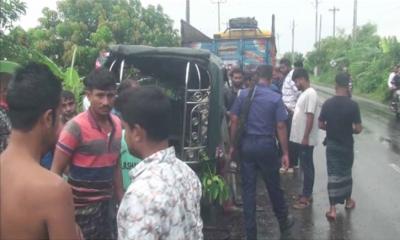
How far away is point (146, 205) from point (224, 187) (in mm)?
4141

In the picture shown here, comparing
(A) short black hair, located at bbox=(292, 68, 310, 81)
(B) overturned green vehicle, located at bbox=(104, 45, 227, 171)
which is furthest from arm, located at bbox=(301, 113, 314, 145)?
(B) overturned green vehicle, located at bbox=(104, 45, 227, 171)

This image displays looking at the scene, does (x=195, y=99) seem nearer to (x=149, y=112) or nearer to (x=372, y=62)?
(x=149, y=112)

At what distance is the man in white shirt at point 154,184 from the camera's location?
7.20 ft

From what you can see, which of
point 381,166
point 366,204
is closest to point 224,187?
point 366,204

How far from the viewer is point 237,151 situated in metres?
5.89

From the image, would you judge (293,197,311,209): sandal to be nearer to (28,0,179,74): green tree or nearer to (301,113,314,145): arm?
(301,113,314,145): arm

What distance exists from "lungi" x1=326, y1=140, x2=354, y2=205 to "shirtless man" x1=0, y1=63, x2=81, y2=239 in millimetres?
4726

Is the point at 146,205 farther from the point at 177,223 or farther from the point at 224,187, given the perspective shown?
the point at 224,187

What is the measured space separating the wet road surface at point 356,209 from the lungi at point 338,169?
31 cm

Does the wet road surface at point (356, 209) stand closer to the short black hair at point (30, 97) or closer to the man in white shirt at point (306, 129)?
the man in white shirt at point (306, 129)

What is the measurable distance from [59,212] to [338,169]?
4.98m

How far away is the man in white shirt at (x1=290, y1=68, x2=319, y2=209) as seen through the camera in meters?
6.85

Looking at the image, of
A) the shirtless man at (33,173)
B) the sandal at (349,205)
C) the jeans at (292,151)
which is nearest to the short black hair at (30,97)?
the shirtless man at (33,173)

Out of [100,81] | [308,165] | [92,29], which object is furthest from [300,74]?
[92,29]
